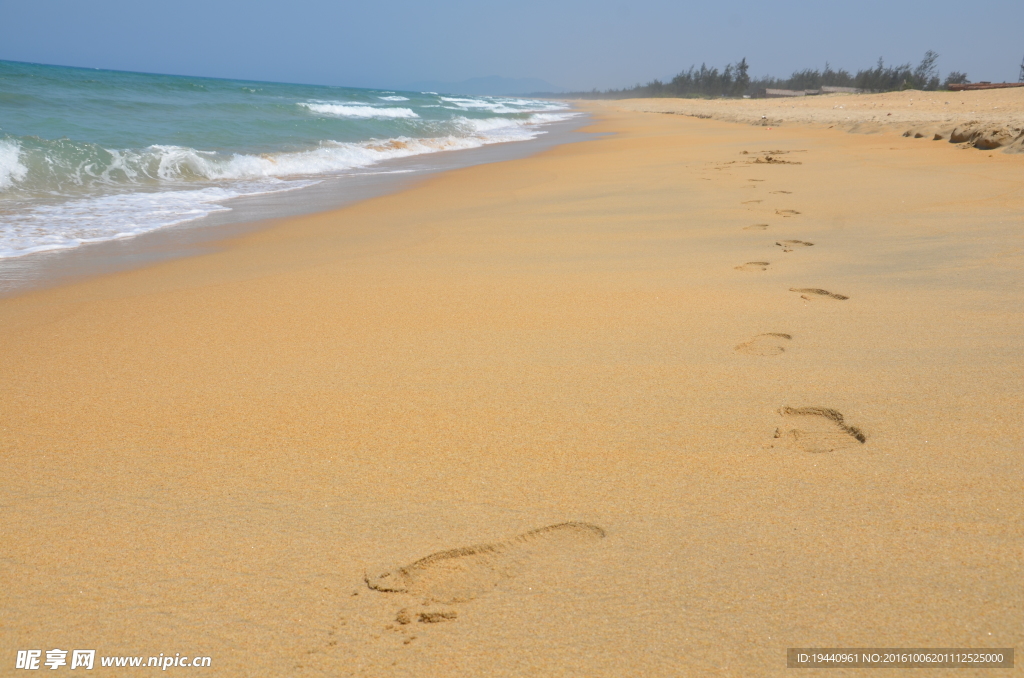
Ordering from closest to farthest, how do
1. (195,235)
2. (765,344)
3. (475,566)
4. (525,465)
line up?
(475,566), (525,465), (765,344), (195,235)

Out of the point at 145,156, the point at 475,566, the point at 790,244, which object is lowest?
the point at 475,566

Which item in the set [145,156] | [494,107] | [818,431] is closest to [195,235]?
[145,156]

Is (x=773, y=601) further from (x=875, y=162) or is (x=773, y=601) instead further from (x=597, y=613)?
(x=875, y=162)

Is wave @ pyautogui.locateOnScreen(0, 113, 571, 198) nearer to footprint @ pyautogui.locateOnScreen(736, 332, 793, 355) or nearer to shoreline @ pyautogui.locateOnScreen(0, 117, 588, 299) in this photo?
shoreline @ pyautogui.locateOnScreen(0, 117, 588, 299)

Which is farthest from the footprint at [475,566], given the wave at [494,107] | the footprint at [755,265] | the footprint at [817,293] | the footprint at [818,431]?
the wave at [494,107]

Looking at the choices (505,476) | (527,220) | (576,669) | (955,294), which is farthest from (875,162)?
(576,669)

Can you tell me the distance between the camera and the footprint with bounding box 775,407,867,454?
1.58 m

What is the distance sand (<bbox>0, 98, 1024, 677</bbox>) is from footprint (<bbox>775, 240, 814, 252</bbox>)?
0.20 meters

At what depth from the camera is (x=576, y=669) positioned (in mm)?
1019

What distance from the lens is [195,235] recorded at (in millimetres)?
4777

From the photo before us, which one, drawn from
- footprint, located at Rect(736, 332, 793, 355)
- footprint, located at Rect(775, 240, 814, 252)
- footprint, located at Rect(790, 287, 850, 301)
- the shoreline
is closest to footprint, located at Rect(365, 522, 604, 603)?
footprint, located at Rect(736, 332, 793, 355)

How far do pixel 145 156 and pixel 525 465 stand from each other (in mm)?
8366

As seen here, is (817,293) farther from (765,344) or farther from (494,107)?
(494,107)

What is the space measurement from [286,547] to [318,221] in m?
4.23
